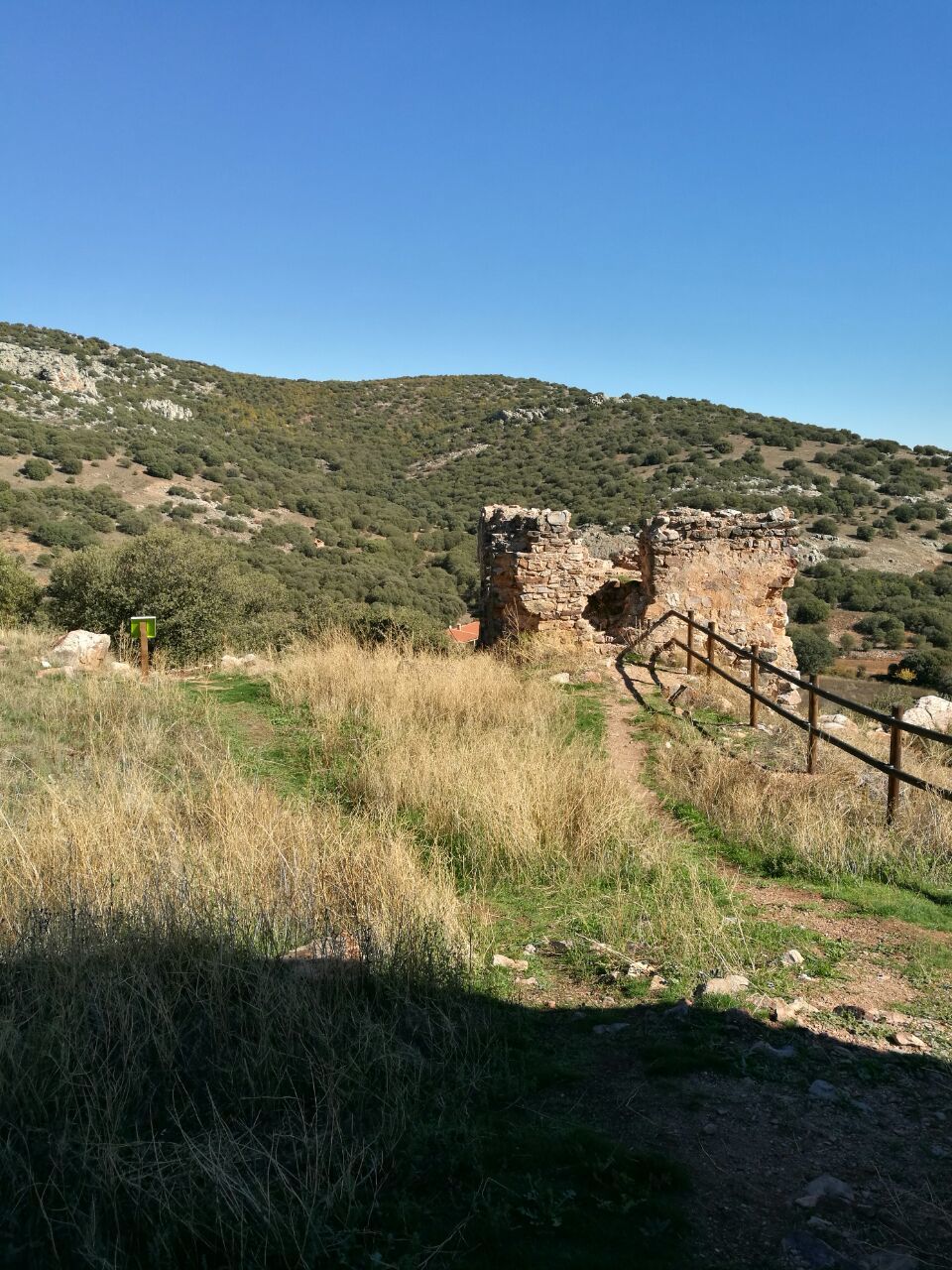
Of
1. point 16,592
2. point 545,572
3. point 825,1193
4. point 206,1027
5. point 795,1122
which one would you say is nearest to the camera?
point 825,1193

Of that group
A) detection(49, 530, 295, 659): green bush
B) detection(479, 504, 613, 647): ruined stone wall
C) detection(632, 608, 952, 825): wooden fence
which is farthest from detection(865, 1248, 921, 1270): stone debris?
detection(49, 530, 295, 659): green bush

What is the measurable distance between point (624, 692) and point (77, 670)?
7213 millimetres

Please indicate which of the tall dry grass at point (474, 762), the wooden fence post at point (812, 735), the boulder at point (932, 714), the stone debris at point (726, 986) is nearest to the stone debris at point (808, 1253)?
the stone debris at point (726, 986)

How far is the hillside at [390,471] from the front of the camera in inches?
1283

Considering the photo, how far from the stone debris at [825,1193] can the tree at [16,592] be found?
19.6m

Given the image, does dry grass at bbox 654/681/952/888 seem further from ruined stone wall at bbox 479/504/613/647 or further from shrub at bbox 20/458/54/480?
shrub at bbox 20/458/54/480

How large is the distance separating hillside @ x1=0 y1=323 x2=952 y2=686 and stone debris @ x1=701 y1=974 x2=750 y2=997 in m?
19.6

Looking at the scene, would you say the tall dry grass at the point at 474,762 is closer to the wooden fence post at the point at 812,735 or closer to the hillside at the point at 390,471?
the wooden fence post at the point at 812,735

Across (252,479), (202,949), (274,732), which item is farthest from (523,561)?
(252,479)

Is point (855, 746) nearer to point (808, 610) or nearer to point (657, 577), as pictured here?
point (657, 577)

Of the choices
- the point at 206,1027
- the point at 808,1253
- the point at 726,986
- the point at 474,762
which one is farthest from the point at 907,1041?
the point at 474,762

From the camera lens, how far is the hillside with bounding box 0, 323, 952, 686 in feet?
107

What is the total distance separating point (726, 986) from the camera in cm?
395

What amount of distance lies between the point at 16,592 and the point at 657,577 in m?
15.0
